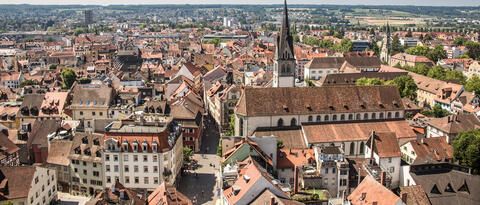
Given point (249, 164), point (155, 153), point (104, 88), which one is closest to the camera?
point (249, 164)

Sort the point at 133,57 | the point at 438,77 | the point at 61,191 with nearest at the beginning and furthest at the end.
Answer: the point at 61,191 < the point at 438,77 < the point at 133,57

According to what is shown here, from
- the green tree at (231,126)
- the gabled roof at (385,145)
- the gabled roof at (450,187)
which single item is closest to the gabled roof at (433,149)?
the gabled roof at (385,145)

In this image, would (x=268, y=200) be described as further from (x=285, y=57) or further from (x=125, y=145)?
(x=285, y=57)

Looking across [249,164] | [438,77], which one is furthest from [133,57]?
[249,164]

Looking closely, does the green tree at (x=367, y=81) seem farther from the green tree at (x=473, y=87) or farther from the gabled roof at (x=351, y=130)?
the gabled roof at (x=351, y=130)

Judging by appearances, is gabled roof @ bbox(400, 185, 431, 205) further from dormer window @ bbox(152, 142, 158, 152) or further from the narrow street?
dormer window @ bbox(152, 142, 158, 152)

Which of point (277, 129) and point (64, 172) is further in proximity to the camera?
point (277, 129)

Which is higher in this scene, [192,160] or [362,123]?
[362,123]

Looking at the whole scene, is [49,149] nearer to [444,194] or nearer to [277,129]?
[277,129]
